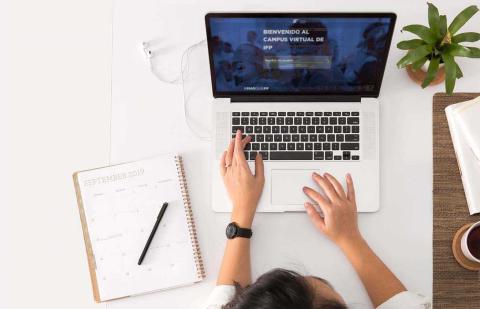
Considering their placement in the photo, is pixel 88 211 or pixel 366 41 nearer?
pixel 366 41

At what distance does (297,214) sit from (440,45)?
16.1 inches

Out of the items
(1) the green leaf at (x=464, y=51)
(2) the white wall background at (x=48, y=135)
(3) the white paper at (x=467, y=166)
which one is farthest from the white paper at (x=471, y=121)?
(2) the white wall background at (x=48, y=135)

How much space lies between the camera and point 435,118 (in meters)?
1.04

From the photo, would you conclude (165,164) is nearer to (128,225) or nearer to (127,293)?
(128,225)

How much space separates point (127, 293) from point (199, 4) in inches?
23.6

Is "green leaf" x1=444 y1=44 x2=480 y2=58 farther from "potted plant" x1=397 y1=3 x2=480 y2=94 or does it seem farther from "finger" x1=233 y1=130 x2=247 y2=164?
"finger" x1=233 y1=130 x2=247 y2=164

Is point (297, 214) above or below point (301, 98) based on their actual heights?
below

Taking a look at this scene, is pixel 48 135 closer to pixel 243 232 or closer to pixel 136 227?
pixel 136 227

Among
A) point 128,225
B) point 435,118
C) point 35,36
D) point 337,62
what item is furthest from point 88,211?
point 435,118

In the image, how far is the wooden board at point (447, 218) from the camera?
0.99m

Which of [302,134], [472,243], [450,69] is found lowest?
[472,243]

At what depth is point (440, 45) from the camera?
3.07 feet

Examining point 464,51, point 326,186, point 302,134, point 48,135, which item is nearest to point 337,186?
point 326,186

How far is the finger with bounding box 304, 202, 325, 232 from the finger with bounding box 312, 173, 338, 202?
0.04 m
